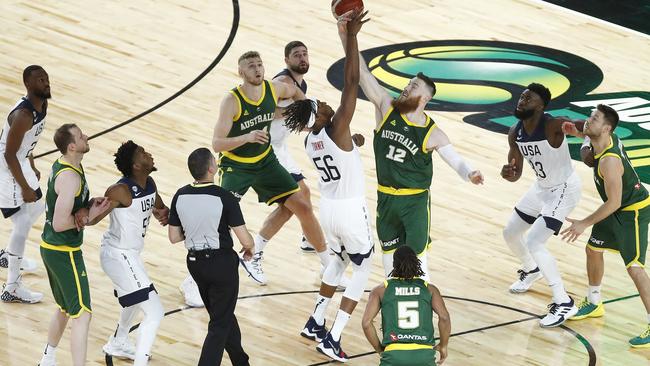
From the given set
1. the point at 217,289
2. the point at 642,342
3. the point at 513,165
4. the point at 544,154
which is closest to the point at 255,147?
the point at 217,289

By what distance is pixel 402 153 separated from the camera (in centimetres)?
930

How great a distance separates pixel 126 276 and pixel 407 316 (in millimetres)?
2118

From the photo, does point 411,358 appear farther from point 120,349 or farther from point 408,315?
point 120,349

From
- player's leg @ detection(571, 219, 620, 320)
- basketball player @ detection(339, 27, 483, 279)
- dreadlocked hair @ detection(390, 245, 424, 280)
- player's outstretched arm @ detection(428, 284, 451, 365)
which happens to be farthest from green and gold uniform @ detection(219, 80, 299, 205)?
player's outstretched arm @ detection(428, 284, 451, 365)

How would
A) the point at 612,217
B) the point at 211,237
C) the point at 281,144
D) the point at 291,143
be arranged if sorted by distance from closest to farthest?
1. the point at 211,237
2. the point at 612,217
3. the point at 281,144
4. the point at 291,143

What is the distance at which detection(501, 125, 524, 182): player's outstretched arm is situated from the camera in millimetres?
9961

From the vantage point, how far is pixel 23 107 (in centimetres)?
992

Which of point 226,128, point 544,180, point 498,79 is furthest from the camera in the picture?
point 498,79

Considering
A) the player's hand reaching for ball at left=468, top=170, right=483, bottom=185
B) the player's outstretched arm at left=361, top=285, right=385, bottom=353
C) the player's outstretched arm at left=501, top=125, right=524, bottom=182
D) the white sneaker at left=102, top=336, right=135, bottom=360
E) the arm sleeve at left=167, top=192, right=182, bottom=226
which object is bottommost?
the white sneaker at left=102, top=336, right=135, bottom=360

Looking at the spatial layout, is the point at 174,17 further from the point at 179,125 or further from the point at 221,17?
the point at 179,125

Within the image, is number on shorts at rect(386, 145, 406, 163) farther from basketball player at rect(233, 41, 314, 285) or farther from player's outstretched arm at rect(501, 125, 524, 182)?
basketball player at rect(233, 41, 314, 285)

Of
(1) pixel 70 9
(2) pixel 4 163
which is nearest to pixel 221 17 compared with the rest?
(1) pixel 70 9

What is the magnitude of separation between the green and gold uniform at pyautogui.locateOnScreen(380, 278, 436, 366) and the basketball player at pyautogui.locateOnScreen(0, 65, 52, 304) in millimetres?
3456

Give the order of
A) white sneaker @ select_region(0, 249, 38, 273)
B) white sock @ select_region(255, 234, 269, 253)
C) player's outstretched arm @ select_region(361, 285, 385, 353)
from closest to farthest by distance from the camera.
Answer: player's outstretched arm @ select_region(361, 285, 385, 353) → white sneaker @ select_region(0, 249, 38, 273) → white sock @ select_region(255, 234, 269, 253)
